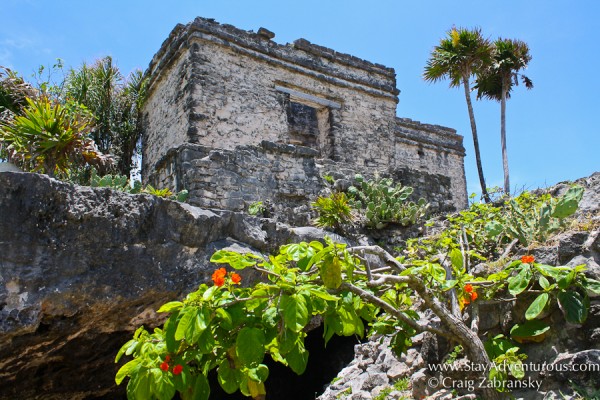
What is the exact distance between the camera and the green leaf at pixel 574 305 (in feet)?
10.5

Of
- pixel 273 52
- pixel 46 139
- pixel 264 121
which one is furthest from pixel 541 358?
pixel 273 52

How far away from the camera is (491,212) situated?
223 inches

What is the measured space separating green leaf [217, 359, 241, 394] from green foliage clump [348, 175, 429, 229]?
4.00 metres

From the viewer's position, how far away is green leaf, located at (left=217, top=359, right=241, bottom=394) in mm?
2875

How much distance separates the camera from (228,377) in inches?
114

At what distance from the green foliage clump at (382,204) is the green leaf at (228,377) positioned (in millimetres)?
4002

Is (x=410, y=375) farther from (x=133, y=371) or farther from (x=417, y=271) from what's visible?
(x=133, y=371)

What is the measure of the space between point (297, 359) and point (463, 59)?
12.3 metres

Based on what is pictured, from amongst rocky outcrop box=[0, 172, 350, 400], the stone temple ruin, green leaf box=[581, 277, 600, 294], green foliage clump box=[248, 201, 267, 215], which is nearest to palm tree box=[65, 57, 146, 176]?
the stone temple ruin

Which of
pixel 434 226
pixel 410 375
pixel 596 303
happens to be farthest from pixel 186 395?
pixel 434 226

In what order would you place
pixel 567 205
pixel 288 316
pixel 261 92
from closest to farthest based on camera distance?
1. pixel 288 316
2. pixel 567 205
3. pixel 261 92

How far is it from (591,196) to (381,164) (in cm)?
679

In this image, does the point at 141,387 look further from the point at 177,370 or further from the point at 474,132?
the point at 474,132

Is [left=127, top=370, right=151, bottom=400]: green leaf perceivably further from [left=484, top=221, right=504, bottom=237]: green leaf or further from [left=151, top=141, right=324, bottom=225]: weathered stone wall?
[left=151, top=141, right=324, bottom=225]: weathered stone wall
